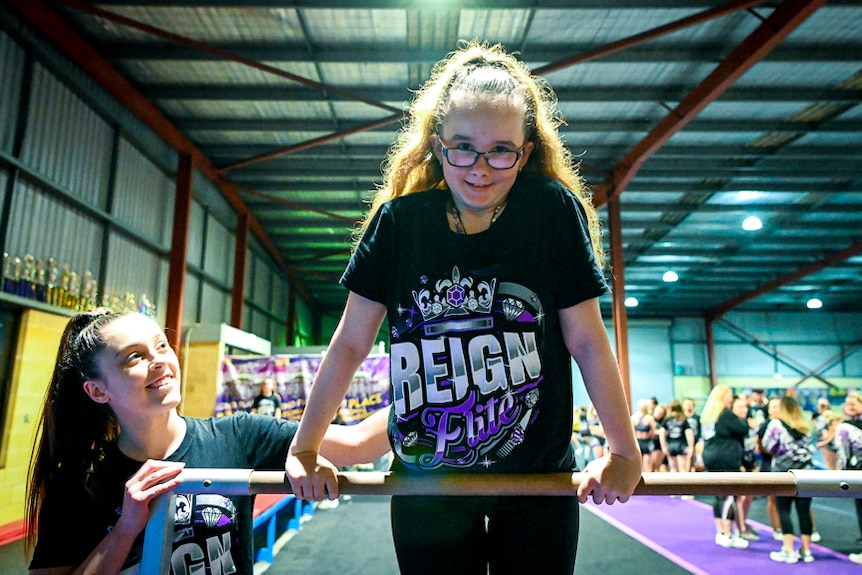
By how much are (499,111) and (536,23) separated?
17.8 ft

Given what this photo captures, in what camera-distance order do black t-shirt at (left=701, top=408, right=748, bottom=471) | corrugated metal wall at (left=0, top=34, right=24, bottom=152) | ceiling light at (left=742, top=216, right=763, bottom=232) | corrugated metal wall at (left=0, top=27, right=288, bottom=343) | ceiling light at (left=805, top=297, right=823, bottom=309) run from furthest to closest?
ceiling light at (left=805, top=297, right=823, bottom=309)
ceiling light at (left=742, top=216, right=763, bottom=232)
corrugated metal wall at (left=0, top=27, right=288, bottom=343)
corrugated metal wall at (left=0, top=34, right=24, bottom=152)
black t-shirt at (left=701, top=408, right=748, bottom=471)

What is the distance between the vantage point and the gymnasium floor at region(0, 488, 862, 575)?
4227 millimetres

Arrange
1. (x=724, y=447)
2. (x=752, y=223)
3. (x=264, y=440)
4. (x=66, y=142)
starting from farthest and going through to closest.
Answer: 1. (x=752, y=223)
2. (x=66, y=142)
3. (x=724, y=447)
4. (x=264, y=440)

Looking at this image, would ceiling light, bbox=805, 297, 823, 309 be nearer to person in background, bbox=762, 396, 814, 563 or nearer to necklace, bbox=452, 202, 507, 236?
person in background, bbox=762, 396, 814, 563

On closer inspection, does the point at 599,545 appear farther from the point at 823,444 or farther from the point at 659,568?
the point at 823,444

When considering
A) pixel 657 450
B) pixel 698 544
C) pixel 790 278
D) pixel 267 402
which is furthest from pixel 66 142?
pixel 790 278

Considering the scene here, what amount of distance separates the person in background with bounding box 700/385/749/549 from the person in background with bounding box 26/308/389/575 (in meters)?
4.34

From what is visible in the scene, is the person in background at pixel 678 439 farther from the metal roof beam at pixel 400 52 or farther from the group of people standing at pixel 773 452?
the metal roof beam at pixel 400 52

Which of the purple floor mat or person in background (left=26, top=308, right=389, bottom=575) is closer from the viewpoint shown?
person in background (left=26, top=308, right=389, bottom=575)

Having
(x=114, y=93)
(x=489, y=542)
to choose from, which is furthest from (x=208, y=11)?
(x=489, y=542)

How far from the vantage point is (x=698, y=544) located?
5.08 m

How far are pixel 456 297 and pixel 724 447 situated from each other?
4.62 metres

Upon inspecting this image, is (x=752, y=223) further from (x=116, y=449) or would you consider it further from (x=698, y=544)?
(x=116, y=449)

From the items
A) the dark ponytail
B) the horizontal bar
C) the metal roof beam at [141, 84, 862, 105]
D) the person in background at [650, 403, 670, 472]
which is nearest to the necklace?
the horizontal bar
